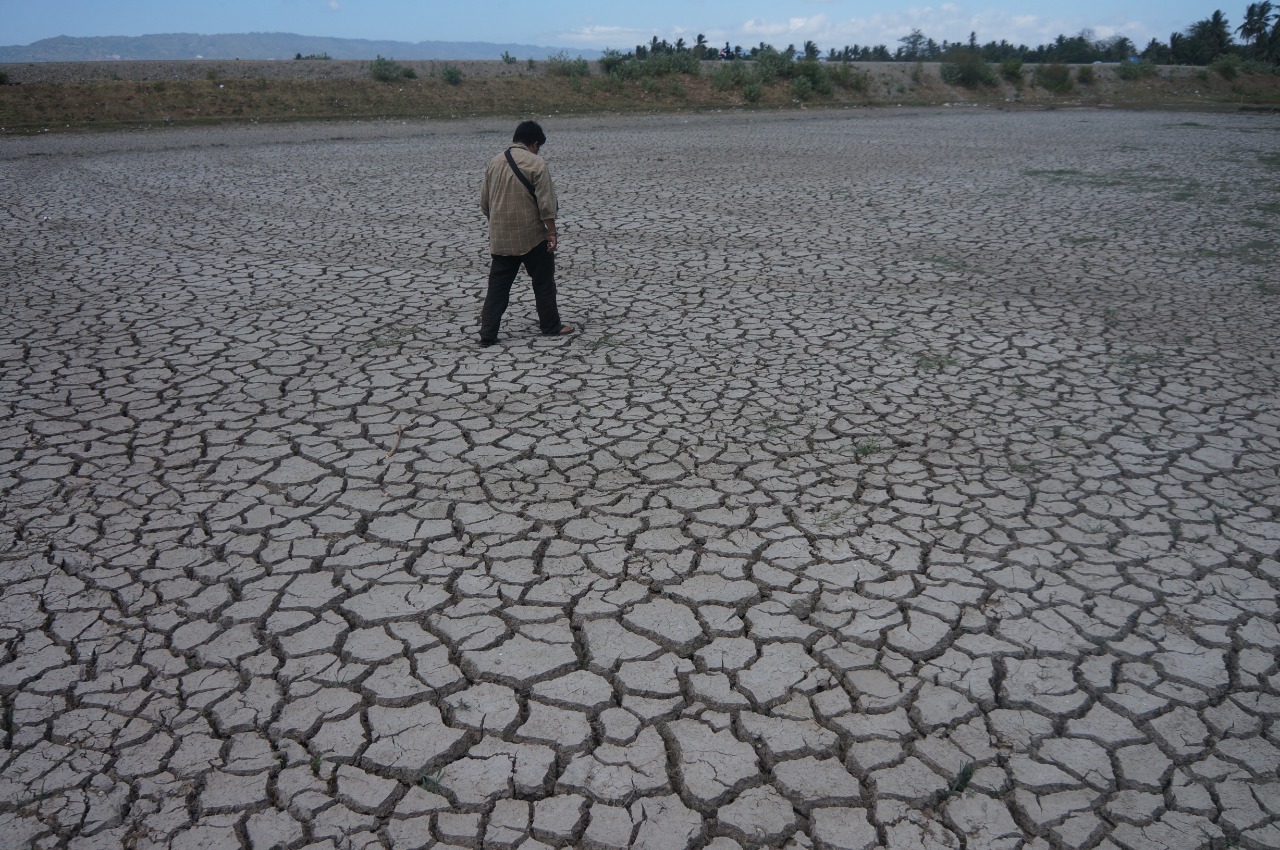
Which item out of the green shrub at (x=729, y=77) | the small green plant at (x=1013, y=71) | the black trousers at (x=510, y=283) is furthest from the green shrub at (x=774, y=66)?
the black trousers at (x=510, y=283)

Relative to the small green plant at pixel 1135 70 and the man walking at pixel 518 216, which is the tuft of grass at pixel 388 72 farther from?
the small green plant at pixel 1135 70

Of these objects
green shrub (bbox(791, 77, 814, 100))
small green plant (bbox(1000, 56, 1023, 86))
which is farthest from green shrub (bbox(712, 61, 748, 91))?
small green plant (bbox(1000, 56, 1023, 86))

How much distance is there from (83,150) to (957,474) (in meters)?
19.6

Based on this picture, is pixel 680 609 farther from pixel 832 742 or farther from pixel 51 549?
pixel 51 549

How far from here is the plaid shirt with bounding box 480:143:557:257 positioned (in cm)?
637

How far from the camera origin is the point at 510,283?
22.0 ft

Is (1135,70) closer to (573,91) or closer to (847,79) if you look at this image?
(847,79)

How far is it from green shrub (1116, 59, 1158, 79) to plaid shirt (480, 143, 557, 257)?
4466 cm

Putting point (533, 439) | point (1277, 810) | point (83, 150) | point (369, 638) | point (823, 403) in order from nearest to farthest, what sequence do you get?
point (1277, 810), point (369, 638), point (533, 439), point (823, 403), point (83, 150)

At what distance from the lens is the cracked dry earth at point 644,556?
2877 mm

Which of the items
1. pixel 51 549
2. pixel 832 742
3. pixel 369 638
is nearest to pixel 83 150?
pixel 51 549

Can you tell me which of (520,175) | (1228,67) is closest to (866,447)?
(520,175)

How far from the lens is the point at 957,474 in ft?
16.1

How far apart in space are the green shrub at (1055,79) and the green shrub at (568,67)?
67.7 ft
